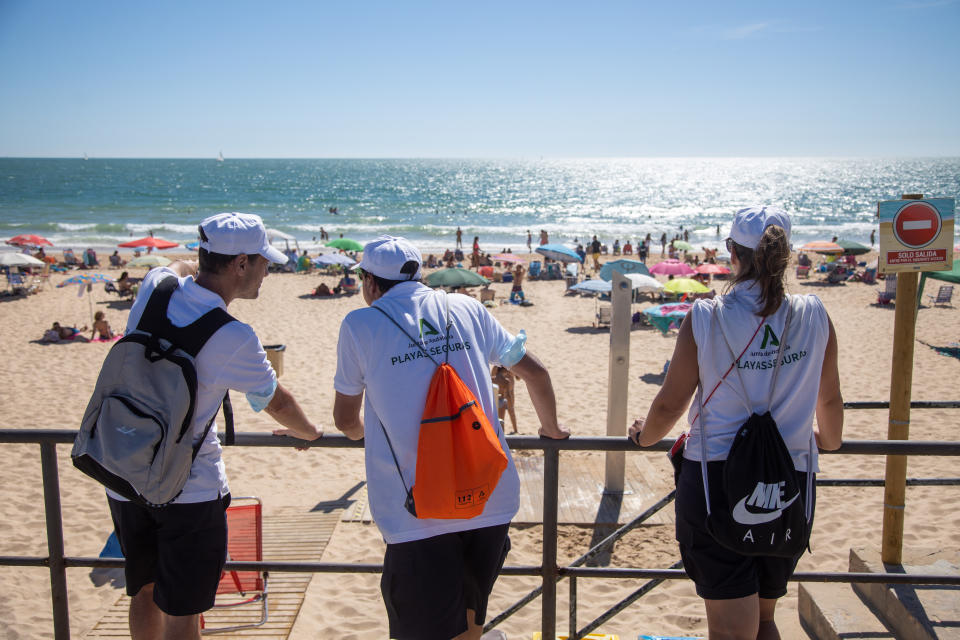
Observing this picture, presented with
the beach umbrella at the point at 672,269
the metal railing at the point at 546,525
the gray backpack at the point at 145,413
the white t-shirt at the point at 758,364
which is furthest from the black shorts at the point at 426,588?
the beach umbrella at the point at 672,269

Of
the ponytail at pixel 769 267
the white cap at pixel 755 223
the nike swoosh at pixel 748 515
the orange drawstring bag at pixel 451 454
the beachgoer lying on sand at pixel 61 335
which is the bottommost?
the beachgoer lying on sand at pixel 61 335

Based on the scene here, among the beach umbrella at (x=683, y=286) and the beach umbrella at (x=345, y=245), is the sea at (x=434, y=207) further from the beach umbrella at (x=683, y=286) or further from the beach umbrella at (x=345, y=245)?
the beach umbrella at (x=683, y=286)

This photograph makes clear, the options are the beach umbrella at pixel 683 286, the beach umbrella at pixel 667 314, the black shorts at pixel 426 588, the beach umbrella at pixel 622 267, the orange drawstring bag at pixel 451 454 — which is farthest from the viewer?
the beach umbrella at pixel 683 286

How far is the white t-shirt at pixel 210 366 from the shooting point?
5.60ft

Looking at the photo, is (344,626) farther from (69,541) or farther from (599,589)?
(69,541)

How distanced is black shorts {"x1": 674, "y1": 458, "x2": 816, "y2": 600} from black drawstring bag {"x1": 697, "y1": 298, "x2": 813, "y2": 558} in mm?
60

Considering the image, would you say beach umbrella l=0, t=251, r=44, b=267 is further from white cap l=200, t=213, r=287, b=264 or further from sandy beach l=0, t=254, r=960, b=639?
white cap l=200, t=213, r=287, b=264

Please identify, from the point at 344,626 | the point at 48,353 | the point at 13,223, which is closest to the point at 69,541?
the point at 344,626

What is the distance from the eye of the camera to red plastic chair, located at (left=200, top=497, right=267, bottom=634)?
4023 millimetres

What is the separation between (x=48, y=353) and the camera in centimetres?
1278

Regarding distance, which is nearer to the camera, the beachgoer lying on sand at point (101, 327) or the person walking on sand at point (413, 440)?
the person walking on sand at point (413, 440)

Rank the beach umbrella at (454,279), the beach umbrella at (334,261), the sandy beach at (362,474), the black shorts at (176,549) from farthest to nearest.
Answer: the beach umbrella at (334,261)
the beach umbrella at (454,279)
the sandy beach at (362,474)
the black shorts at (176,549)

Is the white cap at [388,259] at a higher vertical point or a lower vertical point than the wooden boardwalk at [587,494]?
higher

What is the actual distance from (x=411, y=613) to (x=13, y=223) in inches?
2188
